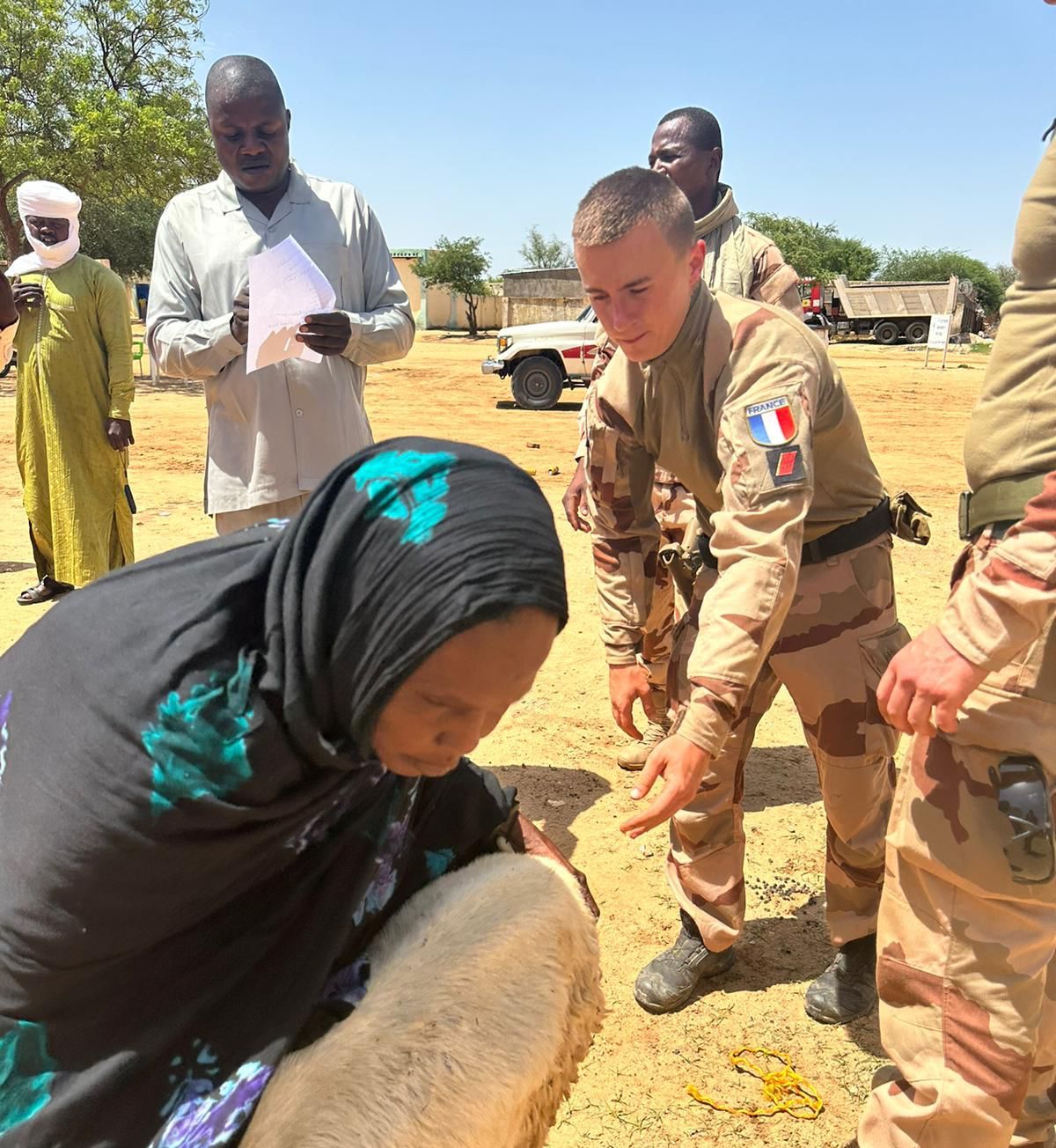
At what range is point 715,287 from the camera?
391cm

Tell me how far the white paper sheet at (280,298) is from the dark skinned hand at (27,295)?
3.13m

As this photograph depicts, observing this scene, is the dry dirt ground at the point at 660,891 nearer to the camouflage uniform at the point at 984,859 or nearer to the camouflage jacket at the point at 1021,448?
the camouflage uniform at the point at 984,859

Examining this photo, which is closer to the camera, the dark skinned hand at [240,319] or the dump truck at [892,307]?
the dark skinned hand at [240,319]

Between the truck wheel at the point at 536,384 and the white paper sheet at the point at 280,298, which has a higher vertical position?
the white paper sheet at the point at 280,298

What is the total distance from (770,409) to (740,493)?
0.19m

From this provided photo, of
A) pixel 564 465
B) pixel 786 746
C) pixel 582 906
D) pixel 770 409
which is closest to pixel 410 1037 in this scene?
pixel 582 906

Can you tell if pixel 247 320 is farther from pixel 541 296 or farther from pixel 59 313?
pixel 541 296

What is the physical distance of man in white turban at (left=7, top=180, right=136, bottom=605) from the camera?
573 centimetres

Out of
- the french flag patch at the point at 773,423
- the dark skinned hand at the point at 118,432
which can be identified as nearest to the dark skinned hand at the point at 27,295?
the dark skinned hand at the point at 118,432

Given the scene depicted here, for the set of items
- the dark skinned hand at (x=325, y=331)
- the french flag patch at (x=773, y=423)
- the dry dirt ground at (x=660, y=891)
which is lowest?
the dry dirt ground at (x=660, y=891)

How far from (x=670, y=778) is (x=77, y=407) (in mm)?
4836

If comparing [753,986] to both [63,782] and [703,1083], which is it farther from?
[63,782]

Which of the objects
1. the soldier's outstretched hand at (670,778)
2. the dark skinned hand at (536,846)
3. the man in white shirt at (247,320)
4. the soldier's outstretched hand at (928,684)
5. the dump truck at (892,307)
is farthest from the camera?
the dump truck at (892,307)

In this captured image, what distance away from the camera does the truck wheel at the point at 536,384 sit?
15.9 meters
